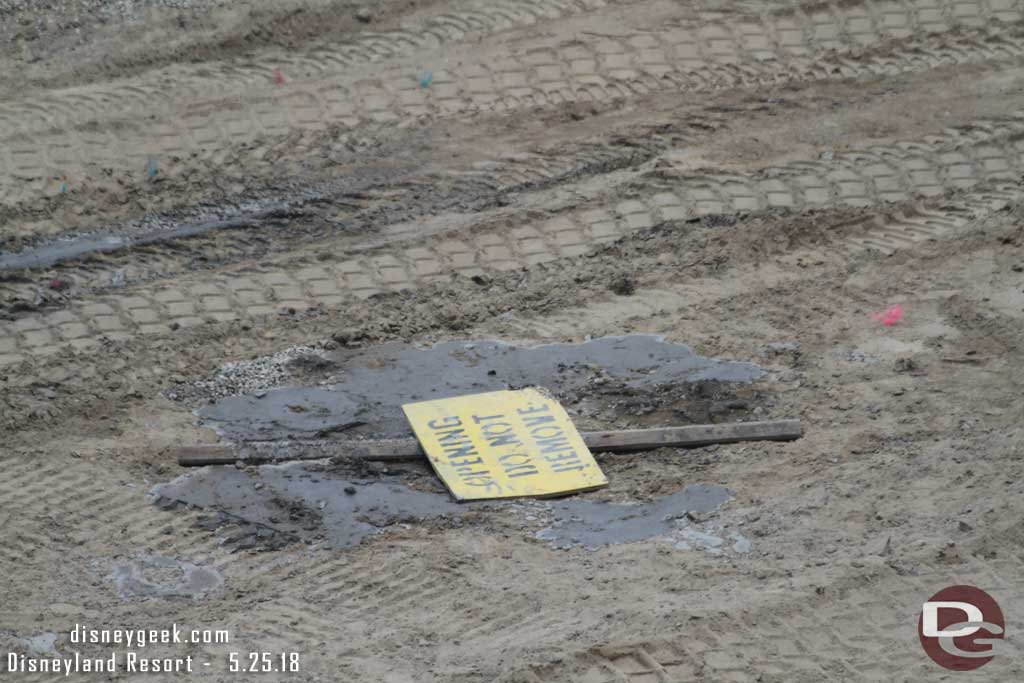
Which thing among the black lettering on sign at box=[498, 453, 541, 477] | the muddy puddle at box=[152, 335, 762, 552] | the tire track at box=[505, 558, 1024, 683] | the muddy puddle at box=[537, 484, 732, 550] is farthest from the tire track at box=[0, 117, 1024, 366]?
the tire track at box=[505, 558, 1024, 683]

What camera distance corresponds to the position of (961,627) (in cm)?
592

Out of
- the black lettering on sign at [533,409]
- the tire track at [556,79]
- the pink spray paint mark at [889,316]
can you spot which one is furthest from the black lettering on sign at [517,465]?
the tire track at [556,79]

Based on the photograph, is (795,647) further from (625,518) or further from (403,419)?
(403,419)

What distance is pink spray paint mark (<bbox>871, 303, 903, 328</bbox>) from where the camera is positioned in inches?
339

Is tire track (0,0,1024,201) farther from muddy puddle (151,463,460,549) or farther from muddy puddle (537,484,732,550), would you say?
muddy puddle (537,484,732,550)

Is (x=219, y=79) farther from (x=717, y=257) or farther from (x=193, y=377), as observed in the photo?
(x=717, y=257)

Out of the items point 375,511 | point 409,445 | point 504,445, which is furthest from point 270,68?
point 375,511

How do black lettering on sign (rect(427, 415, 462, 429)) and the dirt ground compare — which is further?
black lettering on sign (rect(427, 415, 462, 429))

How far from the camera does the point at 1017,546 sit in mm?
6336

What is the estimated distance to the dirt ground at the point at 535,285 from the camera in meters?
6.15

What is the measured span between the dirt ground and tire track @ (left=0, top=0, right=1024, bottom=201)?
0.10ft

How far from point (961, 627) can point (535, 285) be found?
3920 millimetres

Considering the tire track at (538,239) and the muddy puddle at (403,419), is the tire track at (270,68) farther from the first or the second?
the muddy puddle at (403,419)

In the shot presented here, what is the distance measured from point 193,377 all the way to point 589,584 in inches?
115
